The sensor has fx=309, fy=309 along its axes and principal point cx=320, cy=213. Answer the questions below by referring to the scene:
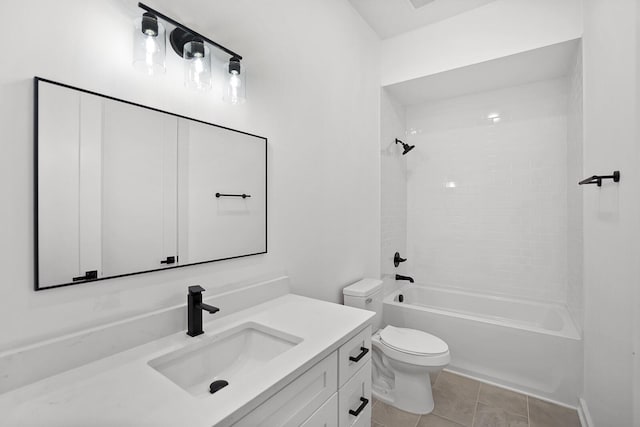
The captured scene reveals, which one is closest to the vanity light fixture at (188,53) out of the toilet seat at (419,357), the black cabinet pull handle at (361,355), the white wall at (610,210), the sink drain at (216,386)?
the sink drain at (216,386)

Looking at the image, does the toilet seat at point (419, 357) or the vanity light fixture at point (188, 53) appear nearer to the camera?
the vanity light fixture at point (188, 53)

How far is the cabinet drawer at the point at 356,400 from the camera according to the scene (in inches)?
49.3

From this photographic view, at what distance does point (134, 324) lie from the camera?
109cm

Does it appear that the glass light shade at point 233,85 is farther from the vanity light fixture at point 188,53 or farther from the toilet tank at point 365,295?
the toilet tank at point 365,295

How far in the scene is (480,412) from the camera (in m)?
2.07

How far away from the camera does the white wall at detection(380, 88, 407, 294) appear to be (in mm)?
2932

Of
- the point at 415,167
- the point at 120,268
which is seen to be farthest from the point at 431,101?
the point at 120,268

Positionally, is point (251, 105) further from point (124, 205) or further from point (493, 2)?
point (493, 2)

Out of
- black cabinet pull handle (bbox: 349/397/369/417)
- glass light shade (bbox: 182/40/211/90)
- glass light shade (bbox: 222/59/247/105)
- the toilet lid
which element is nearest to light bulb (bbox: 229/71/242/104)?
glass light shade (bbox: 222/59/247/105)

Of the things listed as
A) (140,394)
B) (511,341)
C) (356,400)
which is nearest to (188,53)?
(140,394)

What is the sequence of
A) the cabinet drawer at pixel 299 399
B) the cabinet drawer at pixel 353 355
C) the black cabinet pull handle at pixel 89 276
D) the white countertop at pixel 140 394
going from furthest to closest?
the cabinet drawer at pixel 353 355 < the black cabinet pull handle at pixel 89 276 < the cabinet drawer at pixel 299 399 < the white countertop at pixel 140 394

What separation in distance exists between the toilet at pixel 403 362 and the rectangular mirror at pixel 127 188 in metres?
1.22

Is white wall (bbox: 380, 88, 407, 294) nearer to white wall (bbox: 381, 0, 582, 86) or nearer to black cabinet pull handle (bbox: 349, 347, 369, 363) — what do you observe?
white wall (bbox: 381, 0, 582, 86)

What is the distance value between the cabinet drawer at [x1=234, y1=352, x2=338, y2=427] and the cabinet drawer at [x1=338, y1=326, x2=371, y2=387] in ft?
0.14
